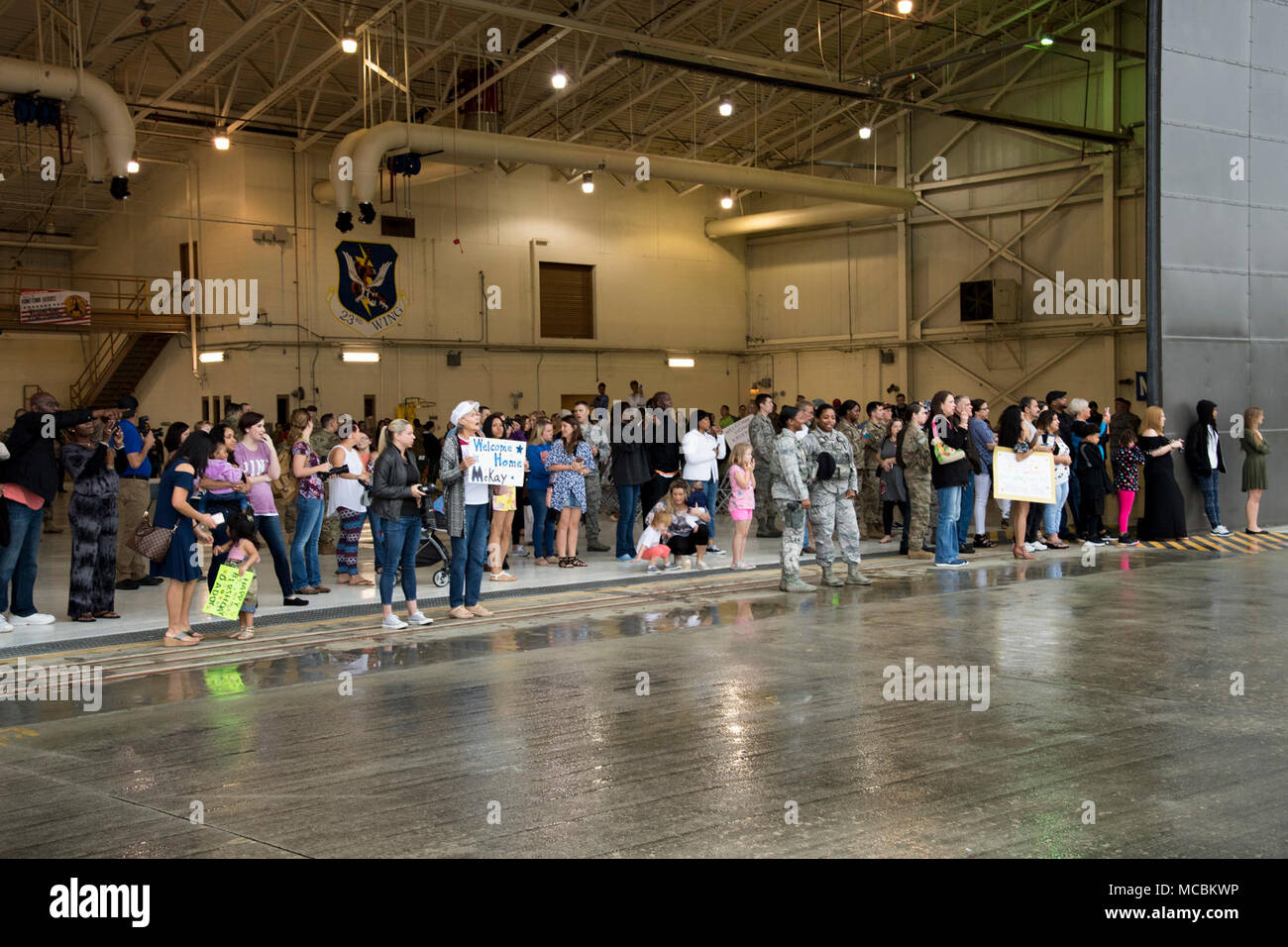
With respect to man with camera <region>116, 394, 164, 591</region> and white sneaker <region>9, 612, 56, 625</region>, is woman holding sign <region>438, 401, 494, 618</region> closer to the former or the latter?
white sneaker <region>9, 612, 56, 625</region>

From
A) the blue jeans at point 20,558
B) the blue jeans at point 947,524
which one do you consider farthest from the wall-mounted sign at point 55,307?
the blue jeans at point 947,524

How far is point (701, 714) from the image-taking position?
22.8 ft

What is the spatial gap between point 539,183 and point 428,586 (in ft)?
67.4

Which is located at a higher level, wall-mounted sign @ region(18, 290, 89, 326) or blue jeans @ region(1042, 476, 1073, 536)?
wall-mounted sign @ region(18, 290, 89, 326)

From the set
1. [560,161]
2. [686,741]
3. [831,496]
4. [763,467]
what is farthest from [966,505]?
[560,161]

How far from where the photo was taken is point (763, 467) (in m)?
16.9

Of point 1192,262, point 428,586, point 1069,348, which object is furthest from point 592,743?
point 1069,348

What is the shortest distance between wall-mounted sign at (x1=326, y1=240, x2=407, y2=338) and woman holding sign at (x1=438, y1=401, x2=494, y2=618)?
1865 cm

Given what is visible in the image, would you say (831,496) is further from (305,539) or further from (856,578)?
(305,539)

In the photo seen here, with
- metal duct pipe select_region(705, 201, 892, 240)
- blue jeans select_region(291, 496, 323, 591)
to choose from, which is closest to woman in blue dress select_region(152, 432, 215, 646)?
blue jeans select_region(291, 496, 323, 591)

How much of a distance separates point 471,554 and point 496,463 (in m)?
0.92

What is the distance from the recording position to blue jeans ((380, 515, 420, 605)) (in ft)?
33.0

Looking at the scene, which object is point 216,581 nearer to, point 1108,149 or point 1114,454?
point 1114,454
